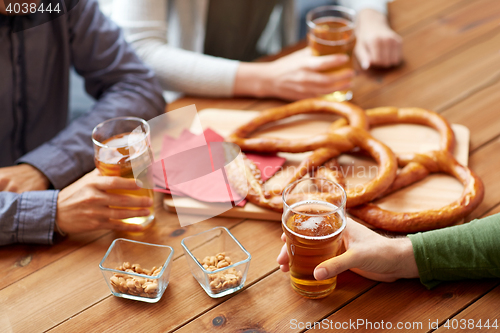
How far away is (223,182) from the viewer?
1.23 meters

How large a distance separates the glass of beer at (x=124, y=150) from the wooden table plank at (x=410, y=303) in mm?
A: 537

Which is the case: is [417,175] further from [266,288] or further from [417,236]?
[266,288]

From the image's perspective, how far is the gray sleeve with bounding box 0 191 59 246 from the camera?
42.4 inches

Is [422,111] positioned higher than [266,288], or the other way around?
[422,111]

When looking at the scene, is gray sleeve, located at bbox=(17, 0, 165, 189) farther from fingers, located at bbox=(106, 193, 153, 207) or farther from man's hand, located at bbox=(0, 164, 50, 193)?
fingers, located at bbox=(106, 193, 153, 207)

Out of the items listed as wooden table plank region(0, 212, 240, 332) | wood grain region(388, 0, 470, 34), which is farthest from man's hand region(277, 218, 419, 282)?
wood grain region(388, 0, 470, 34)

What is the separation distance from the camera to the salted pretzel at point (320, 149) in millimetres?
1124

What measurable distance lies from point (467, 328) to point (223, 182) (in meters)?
0.65

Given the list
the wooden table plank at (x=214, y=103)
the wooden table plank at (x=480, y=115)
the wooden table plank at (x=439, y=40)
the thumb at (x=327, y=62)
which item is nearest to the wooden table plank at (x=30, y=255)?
the wooden table plank at (x=214, y=103)

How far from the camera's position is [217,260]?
3.22 feet

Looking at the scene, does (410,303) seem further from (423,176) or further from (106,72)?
(106,72)

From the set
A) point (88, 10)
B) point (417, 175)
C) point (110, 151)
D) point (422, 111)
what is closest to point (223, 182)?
point (110, 151)

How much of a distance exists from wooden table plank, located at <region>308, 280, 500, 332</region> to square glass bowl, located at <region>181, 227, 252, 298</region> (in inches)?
7.8

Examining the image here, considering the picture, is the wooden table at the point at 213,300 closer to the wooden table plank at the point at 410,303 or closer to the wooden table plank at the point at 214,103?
the wooden table plank at the point at 410,303
